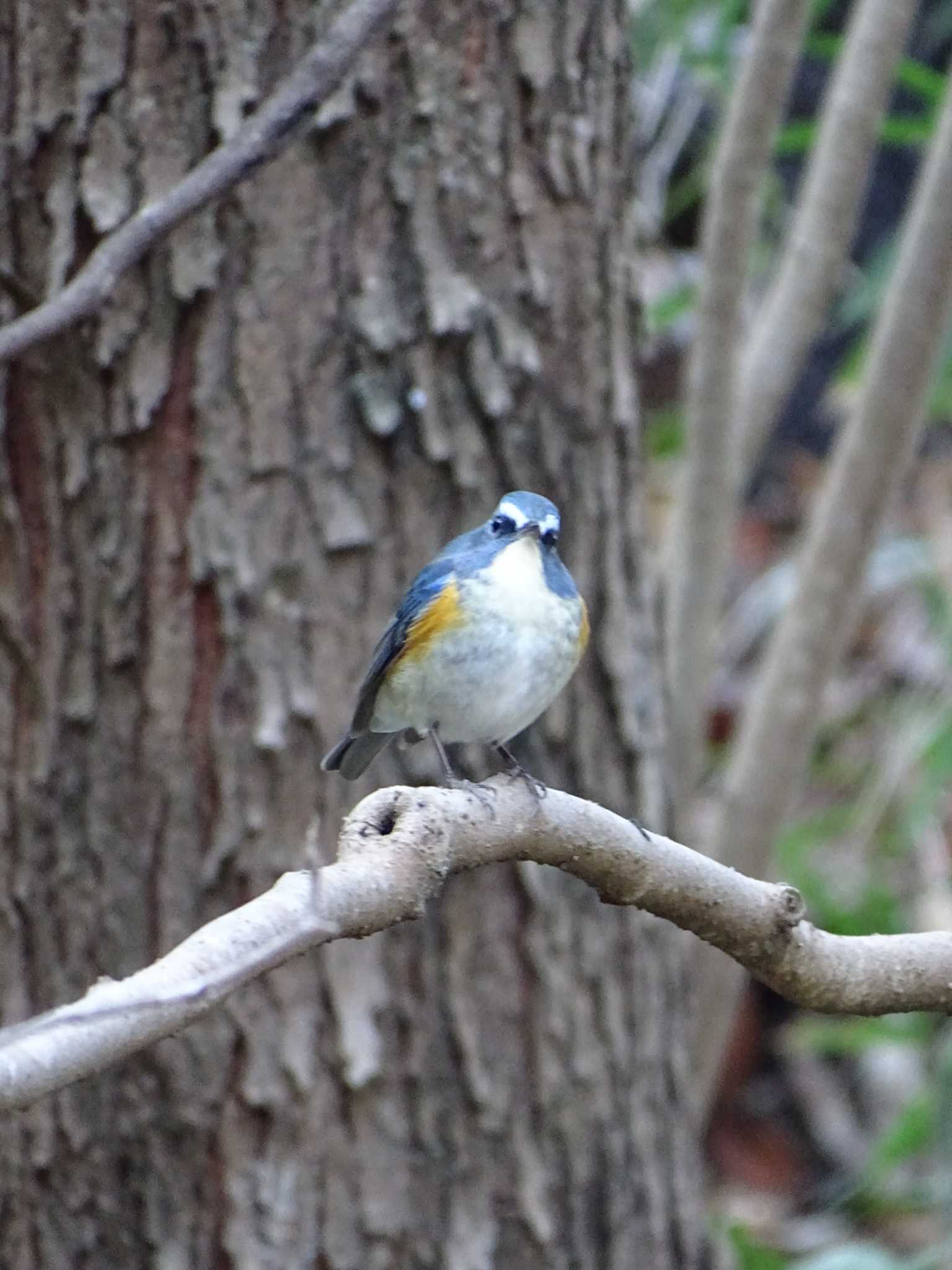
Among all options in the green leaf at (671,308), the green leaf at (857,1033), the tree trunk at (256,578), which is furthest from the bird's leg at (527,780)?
the green leaf at (857,1033)

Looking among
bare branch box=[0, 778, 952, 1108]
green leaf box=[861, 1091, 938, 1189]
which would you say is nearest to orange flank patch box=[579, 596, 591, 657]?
bare branch box=[0, 778, 952, 1108]

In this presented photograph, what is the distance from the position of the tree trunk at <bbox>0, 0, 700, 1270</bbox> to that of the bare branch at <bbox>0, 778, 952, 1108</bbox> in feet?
3.24

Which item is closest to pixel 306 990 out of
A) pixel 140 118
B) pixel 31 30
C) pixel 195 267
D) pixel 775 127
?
pixel 195 267

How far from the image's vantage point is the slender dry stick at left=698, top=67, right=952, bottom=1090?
11.9 feet

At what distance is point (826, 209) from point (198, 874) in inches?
86.2

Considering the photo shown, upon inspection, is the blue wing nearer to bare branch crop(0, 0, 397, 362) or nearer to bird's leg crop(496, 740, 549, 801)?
bird's leg crop(496, 740, 549, 801)

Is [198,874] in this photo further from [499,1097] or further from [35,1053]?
[35,1053]

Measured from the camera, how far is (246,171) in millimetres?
2646

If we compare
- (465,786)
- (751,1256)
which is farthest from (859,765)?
(465,786)

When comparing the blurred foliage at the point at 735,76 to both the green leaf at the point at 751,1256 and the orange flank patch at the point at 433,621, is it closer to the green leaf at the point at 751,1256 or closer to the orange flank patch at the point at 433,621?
the orange flank patch at the point at 433,621

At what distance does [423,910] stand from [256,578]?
134cm

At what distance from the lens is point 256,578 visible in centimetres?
295

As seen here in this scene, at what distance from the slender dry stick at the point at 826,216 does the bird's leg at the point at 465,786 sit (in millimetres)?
1729

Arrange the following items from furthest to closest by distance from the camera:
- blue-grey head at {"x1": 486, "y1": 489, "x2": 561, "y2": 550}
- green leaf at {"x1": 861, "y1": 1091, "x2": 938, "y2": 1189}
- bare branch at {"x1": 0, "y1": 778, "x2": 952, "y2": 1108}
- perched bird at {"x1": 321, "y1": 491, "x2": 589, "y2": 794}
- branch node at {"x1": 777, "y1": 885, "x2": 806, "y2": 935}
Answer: green leaf at {"x1": 861, "y1": 1091, "x2": 938, "y2": 1189}
perched bird at {"x1": 321, "y1": 491, "x2": 589, "y2": 794}
blue-grey head at {"x1": 486, "y1": 489, "x2": 561, "y2": 550}
branch node at {"x1": 777, "y1": 885, "x2": 806, "y2": 935}
bare branch at {"x1": 0, "y1": 778, "x2": 952, "y2": 1108}
